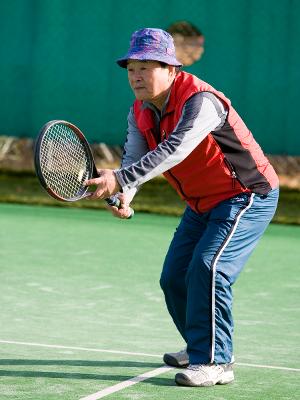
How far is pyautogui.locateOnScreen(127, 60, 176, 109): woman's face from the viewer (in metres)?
5.87

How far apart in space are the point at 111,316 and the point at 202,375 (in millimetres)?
1848

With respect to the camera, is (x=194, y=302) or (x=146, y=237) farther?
(x=146, y=237)

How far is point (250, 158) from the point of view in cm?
607

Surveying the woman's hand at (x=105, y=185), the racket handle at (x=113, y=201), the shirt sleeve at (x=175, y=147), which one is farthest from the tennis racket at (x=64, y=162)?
the shirt sleeve at (x=175, y=147)

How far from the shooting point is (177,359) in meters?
6.30

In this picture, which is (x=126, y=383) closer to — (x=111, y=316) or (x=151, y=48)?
(x=151, y=48)

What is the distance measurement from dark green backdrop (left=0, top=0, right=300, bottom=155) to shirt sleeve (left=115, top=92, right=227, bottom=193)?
7.62 metres

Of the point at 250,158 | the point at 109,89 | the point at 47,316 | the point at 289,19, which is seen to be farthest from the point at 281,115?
the point at 250,158

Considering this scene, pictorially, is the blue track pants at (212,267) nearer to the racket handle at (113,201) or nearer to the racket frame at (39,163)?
the racket handle at (113,201)

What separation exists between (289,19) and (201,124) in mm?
7775

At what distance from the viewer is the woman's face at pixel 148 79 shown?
5867mm

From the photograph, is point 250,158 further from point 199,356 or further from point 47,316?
point 47,316

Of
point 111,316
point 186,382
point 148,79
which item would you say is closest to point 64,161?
point 148,79

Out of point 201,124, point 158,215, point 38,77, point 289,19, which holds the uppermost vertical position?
point 201,124
